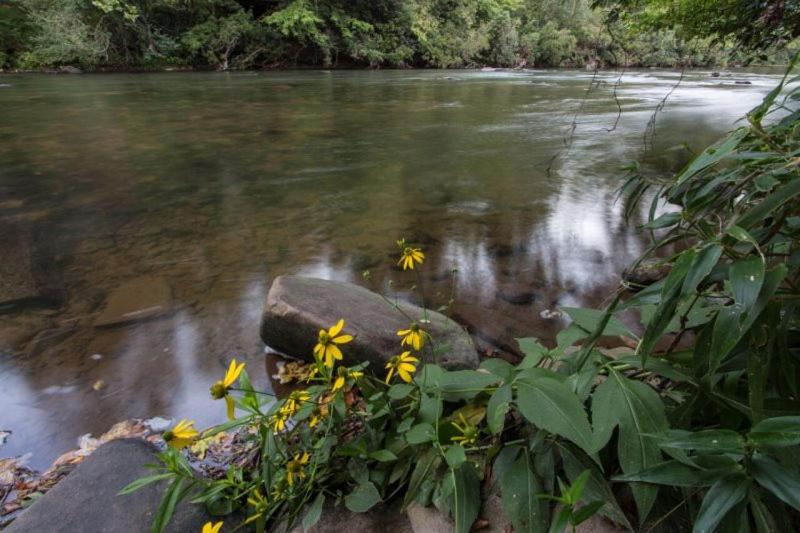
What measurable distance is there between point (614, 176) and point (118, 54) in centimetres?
2147

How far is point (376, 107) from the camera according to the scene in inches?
421

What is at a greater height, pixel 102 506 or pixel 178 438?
pixel 178 438

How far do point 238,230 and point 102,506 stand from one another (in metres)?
2.97

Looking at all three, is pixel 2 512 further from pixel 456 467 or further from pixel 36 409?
pixel 456 467

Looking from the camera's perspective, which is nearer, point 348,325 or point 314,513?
point 314,513

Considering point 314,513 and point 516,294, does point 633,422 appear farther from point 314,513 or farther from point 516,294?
point 516,294

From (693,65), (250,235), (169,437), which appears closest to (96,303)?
(250,235)

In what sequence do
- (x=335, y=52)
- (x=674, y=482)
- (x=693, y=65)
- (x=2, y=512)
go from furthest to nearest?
1. (x=693, y=65)
2. (x=335, y=52)
3. (x=2, y=512)
4. (x=674, y=482)

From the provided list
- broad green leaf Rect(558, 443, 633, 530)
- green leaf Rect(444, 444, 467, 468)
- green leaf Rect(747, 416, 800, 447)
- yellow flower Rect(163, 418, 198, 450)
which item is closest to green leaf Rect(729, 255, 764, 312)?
green leaf Rect(747, 416, 800, 447)

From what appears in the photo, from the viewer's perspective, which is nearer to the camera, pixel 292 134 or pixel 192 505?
pixel 192 505

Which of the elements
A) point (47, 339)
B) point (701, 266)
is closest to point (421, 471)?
point (701, 266)

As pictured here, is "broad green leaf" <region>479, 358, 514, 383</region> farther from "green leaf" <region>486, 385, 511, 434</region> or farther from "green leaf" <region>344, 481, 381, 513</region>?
"green leaf" <region>344, 481, 381, 513</region>

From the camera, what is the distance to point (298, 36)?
21234 millimetres

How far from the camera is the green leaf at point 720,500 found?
2.03 ft
